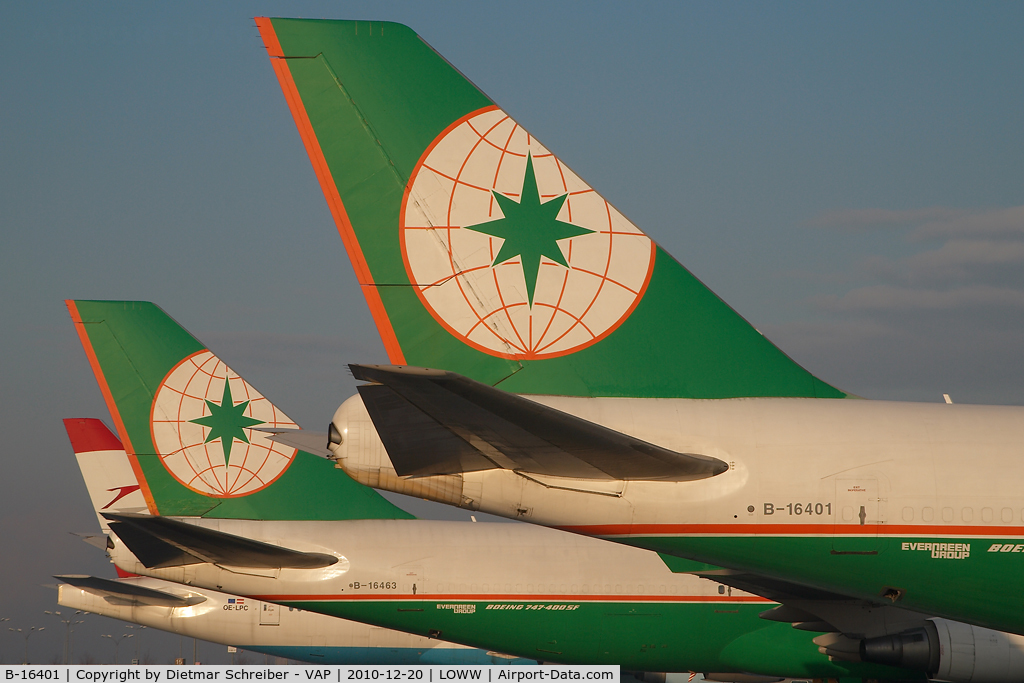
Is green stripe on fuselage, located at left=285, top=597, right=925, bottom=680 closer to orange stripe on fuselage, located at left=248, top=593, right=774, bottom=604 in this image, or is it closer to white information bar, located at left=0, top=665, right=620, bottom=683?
orange stripe on fuselage, located at left=248, top=593, right=774, bottom=604

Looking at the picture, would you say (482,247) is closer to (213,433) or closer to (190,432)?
(213,433)

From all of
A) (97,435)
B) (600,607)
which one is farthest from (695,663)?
(97,435)

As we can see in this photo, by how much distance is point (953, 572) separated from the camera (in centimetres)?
771

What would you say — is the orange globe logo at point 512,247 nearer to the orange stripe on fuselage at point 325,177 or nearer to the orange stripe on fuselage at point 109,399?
the orange stripe on fuselage at point 325,177

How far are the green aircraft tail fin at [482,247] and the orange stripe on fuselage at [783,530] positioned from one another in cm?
118

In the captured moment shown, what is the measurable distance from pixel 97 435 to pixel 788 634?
812 inches

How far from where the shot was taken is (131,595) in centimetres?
2300

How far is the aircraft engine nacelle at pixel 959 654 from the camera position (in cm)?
1266

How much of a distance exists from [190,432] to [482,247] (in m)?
13.4

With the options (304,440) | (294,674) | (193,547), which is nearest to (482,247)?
(304,440)

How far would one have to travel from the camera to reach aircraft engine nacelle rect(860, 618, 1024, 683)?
41.5ft

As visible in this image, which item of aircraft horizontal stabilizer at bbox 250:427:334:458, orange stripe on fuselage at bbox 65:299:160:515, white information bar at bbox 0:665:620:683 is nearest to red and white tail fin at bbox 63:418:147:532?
orange stripe on fuselage at bbox 65:299:160:515

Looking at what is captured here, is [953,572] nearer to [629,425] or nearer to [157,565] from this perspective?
[629,425]

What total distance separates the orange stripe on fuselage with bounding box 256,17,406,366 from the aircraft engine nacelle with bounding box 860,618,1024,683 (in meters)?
8.95
